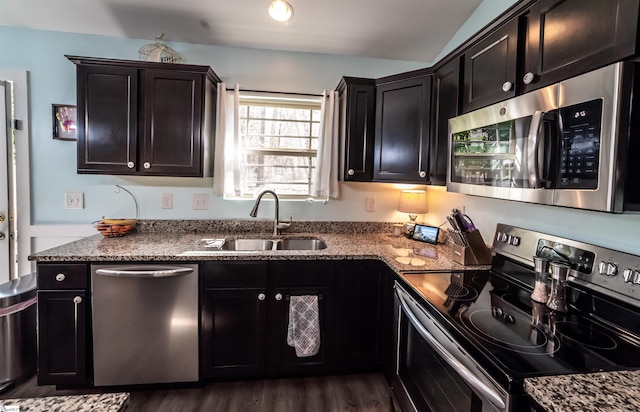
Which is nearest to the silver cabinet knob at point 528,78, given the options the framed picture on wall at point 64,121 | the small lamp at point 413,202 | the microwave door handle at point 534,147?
the microwave door handle at point 534,147

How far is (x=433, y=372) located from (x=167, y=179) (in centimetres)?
224

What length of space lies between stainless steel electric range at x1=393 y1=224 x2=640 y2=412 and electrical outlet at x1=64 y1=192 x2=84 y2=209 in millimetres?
2434

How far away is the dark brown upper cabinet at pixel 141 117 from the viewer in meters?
2.05

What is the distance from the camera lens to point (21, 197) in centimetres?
230

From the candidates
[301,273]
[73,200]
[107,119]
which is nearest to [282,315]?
[301,273]

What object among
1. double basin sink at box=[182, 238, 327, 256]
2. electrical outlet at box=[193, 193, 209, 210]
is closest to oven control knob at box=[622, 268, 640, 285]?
double basin sink at box=[182, 238, 327, 256]

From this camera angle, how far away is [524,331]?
1.04 meters

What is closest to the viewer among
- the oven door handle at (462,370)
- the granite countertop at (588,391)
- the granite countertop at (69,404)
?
the granite countertop at (69,404)

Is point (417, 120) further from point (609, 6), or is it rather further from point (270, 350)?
point (270, 350)

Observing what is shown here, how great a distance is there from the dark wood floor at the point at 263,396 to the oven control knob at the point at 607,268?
1.32 metres

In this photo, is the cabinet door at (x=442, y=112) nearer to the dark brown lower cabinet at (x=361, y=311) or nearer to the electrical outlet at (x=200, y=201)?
the dark brown lower cabinet at (x=361, y=311)

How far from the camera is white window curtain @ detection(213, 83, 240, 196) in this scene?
2.40 metres

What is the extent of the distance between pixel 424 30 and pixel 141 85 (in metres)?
2.07

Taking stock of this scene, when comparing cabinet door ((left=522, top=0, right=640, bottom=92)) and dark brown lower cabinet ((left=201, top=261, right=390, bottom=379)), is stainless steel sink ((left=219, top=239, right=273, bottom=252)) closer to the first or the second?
dark brown lower cabinet ((left=201, top=261, right=390, bottom=379))
